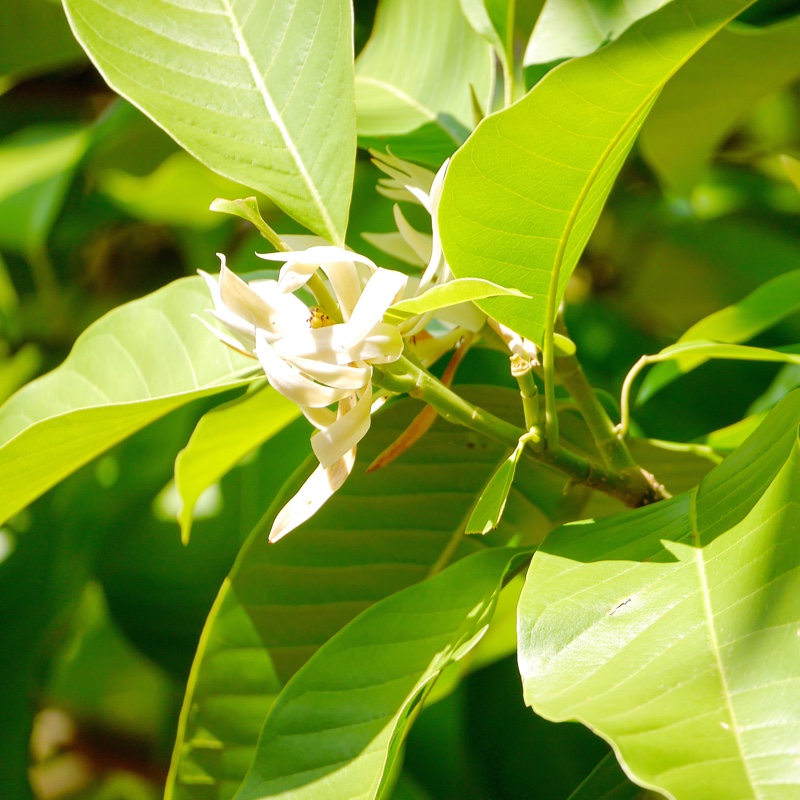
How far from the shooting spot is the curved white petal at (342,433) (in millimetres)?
467

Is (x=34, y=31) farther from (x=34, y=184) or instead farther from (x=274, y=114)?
(x=274, y=114)

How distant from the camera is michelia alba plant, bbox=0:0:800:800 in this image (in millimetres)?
415

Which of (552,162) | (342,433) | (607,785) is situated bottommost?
(607,785)

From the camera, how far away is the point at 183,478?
65 centimetres

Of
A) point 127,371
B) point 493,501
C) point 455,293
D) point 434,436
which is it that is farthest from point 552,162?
point 127,371

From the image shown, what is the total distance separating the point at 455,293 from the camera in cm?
44

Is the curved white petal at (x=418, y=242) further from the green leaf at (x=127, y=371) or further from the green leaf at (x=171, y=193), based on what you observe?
the green leaf at (x=171, y=193)

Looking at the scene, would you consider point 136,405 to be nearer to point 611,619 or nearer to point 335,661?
point 335,661

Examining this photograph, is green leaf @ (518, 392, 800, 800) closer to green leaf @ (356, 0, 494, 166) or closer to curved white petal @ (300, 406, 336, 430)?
curved white petal @ (300, 406, 336, 430)

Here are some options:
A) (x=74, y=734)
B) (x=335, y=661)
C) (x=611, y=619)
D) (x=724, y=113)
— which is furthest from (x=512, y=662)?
(x=74, y=734)

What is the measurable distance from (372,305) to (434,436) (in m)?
0.27

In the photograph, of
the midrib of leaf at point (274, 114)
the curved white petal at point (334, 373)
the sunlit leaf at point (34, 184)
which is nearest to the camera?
the curved white petal at point (334, 373)

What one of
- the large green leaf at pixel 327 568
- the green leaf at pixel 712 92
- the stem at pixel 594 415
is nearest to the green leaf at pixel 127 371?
the large green leaf at pixel 327 568

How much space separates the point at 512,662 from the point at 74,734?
3.14 ft
